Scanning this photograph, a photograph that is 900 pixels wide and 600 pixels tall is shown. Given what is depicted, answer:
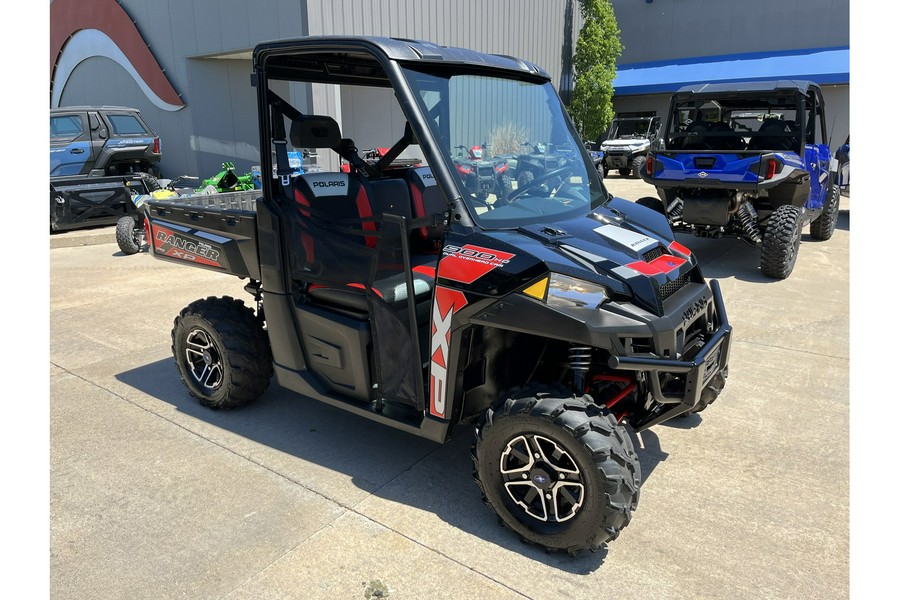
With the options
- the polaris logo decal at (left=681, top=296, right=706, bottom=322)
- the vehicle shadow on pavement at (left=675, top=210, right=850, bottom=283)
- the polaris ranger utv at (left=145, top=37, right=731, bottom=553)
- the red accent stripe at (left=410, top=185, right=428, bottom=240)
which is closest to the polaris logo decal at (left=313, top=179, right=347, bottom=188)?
the polaris ranger utv at (left=145, top=37, right=731, bottom=553)

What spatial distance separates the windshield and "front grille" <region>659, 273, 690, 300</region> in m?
0.55

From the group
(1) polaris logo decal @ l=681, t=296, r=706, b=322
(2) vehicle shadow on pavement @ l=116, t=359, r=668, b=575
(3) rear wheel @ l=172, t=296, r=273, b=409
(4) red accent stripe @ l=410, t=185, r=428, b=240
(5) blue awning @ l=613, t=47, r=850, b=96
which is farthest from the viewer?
(5) blue awning @ l=613, t=47, r=850, b=96

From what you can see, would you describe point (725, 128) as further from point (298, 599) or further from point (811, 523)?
point (298, 599)

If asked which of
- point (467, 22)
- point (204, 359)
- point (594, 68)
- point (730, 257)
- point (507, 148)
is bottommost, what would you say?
point (204, 359)

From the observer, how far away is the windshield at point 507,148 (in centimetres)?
279

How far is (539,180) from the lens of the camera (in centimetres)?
312

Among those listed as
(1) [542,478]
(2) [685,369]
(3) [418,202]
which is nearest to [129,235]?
(3) [418,202]

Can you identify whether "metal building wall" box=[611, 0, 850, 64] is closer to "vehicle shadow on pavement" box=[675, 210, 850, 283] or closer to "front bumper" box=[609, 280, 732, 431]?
"vehicle shadow on pavement" box=[675, 210, 850, 283]

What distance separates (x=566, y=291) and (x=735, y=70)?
77.3ft

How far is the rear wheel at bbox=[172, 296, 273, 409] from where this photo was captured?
3.91 m

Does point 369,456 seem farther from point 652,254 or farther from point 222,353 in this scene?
point 652,254

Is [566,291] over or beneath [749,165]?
beneath

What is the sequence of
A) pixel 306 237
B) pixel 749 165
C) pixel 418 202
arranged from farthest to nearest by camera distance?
pixel 749 165 → pixel 418 202 → pixel 306 237

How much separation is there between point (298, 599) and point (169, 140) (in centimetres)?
1640
